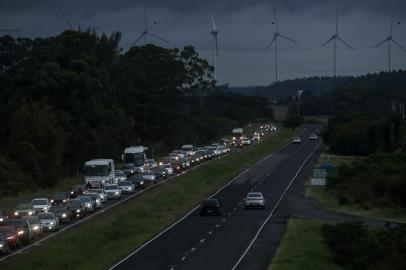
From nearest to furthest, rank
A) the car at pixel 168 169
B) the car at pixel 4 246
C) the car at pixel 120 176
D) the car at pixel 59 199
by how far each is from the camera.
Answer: the car at pixel 4 246 < the car at pixel 59 199 < the car at pixel 120 176 < the car at pixel 168 169

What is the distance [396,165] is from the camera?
81.5 meters

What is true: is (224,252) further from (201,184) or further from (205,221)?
(201,184)

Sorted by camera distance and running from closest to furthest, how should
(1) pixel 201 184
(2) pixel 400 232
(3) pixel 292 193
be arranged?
(2) pixel 400 232
(3) pixel 292 193
(1) pixel 201 184

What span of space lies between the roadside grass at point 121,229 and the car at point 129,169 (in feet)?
15.9

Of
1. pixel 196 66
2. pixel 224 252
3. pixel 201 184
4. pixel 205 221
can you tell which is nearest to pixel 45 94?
pixel 201 184

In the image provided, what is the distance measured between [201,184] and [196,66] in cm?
10084

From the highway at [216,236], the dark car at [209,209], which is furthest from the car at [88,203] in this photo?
the dark car at [209,209]

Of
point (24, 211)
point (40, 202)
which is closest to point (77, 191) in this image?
point (40, 202)

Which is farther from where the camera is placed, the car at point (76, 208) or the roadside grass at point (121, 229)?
the car at point (76, 208)

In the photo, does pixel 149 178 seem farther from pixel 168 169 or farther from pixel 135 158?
pixel 135 158

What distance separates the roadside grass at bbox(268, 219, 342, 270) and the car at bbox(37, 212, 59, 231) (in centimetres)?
1289

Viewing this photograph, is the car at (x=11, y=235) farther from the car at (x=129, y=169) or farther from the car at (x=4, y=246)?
the car at (x=129, y=169)

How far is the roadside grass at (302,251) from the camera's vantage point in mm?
38787

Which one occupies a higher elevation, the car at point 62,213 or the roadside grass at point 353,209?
the car at point 62,213
